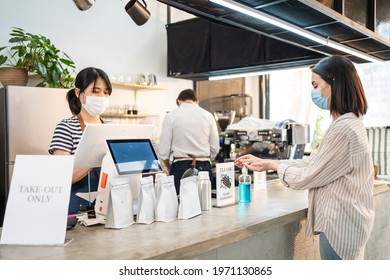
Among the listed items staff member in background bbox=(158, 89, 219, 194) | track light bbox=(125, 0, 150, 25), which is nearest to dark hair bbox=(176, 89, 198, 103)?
staff member in background bbox=(158, 89, 219, 194)

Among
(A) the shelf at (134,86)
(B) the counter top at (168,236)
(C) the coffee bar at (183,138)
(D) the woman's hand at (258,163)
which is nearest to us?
(B) the counter top at (168,236)

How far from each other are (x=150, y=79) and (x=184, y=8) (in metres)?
2.66

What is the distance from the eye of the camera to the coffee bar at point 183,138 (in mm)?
1490

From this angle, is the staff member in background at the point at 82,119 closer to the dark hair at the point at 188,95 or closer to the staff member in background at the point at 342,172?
the staff member in background at the point at 342,172

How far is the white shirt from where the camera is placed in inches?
157

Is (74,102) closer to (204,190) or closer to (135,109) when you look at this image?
(204,190)

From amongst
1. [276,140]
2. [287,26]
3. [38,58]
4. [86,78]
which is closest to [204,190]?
[86,78]

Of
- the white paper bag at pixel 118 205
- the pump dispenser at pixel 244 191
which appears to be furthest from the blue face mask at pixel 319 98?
the white paper bag at pixel 118 205

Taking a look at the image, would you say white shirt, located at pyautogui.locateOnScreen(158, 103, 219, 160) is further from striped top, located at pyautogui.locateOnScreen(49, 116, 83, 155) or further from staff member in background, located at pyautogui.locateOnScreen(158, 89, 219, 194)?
striped top, located at pyautogui.locateOnScreen(49, 116, 83, 155)

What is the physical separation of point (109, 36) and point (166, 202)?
363 cm

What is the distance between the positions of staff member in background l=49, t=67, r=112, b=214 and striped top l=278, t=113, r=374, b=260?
1252mm

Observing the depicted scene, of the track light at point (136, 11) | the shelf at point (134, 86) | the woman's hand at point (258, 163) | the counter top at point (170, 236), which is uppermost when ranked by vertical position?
the track light at point (136, 11)

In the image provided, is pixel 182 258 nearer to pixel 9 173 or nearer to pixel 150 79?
pixel 9 173

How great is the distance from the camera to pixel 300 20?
2.81 metres
